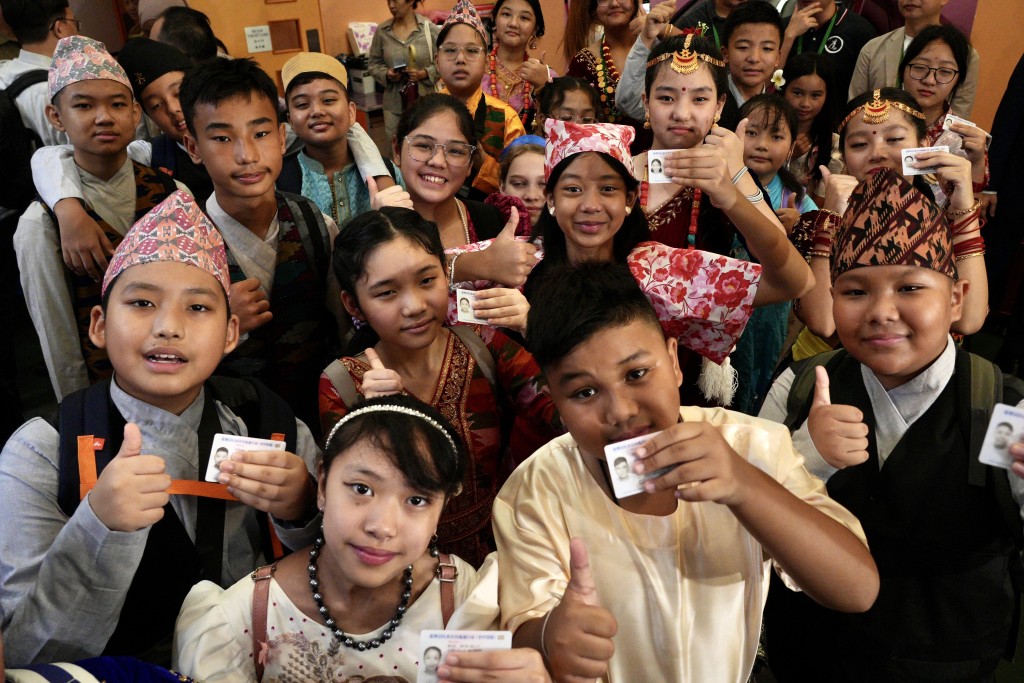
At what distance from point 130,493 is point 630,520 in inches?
37.5

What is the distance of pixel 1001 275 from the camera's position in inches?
173

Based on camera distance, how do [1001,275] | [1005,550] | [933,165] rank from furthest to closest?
[1001,275], [933,165], [1005,550]

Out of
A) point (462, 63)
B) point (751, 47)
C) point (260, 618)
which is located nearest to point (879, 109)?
point (751, 47)

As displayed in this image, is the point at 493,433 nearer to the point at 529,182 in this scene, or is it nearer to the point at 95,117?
the point at 529,182

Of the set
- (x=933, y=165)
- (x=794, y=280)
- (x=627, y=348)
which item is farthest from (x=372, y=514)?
(x=933, y=165)

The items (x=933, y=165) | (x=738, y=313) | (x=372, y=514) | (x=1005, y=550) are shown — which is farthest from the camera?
(x=933, y=165)

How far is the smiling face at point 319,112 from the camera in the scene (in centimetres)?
308

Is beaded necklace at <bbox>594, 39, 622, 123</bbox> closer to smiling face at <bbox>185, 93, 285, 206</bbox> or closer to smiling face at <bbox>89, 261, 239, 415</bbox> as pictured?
smiling face at <bbox>185, 93, 285, 206</bbox>

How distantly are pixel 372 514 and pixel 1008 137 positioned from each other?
4.54m

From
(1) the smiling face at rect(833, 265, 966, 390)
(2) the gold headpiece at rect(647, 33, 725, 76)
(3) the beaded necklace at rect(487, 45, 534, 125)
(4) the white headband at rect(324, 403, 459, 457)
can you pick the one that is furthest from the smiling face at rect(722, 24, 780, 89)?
(4) the white headband at rect(324, 403, 459, 457)

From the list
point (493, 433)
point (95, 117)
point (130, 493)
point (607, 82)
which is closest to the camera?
point (130, 493)

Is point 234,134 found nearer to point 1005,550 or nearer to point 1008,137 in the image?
point 1005,550

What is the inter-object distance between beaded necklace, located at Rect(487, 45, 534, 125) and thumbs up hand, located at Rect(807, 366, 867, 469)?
10.9 feet

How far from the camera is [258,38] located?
7352 mm
